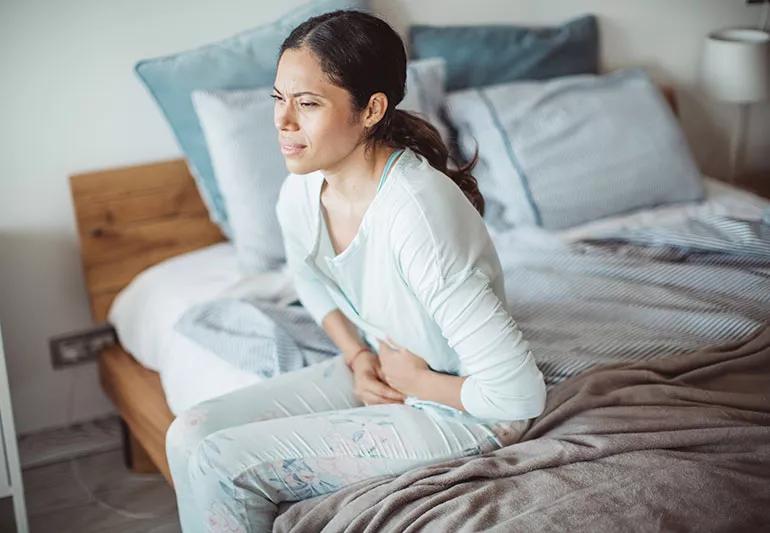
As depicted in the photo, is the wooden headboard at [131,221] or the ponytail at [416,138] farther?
the wooden headboard at [131,221]

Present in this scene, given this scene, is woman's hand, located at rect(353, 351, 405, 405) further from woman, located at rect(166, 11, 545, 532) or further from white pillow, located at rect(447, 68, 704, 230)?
white pillow, located at rect(447, 68, 704, 230)

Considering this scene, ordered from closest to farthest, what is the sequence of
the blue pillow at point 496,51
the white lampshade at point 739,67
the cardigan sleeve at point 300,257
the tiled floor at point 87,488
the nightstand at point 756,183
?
1. the cardigan sleeve at point 300,257
2. the tiled floor at point 87,488
3. the blue pillow at point 496,51
4. the white lampshade at point 739,67
5. the nightstand at point 756,183

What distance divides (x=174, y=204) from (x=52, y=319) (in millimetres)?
385

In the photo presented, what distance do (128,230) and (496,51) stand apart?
3.33 feet

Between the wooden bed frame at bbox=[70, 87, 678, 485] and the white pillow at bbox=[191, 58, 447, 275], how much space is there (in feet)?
0.71

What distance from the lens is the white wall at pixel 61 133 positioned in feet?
7.48

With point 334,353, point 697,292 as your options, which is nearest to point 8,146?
point 334,353

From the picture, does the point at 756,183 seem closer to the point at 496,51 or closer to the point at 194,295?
the point at 496,51

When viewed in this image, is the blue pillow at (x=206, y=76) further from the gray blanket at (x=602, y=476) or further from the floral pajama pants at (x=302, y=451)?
the gray blanket at (x=602, y=476)

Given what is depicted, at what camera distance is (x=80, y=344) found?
2475 mm

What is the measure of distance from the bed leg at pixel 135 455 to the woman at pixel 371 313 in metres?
0.82

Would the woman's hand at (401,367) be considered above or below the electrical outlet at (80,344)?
above

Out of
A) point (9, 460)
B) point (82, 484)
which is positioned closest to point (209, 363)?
point (9, 460)

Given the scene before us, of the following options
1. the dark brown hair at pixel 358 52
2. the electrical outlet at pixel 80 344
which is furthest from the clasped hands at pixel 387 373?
the electrical outlet at pixel 80 344
